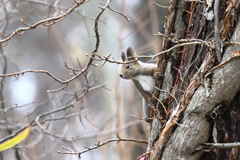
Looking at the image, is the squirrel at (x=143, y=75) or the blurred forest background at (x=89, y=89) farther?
the blurred forest background at (x=89, y=89)

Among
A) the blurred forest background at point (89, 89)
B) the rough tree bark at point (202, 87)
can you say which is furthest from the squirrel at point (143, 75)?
the rough tree bark at point (202, 87)

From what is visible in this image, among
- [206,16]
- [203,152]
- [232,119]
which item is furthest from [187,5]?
[203,152]

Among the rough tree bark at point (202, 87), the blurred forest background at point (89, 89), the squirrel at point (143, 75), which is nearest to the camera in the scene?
the rough tree bark at point (202, 87)

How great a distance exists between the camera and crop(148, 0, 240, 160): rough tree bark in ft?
5.42

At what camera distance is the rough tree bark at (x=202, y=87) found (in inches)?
65.1

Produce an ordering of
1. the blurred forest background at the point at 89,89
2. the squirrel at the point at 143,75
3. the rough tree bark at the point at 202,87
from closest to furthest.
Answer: the rough tree bark at the point at 202,87 < the squirrel at the point at 143,75 < the blurred forest background at the point at 89,89

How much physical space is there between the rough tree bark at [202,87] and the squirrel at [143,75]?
573mm

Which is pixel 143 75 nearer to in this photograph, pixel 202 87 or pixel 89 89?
pixel 89 89

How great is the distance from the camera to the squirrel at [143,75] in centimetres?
268

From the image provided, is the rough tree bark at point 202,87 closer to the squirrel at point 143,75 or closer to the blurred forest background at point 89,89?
the squirrel at point 143,75

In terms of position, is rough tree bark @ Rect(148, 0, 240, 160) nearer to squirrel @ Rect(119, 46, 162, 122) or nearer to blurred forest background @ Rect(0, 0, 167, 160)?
squirrel @ Rect(119, 46, 162, 122)

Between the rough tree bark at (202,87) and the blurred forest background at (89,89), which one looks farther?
the blurred forest background at (89,89)

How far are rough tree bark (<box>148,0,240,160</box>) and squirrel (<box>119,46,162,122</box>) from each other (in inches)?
22.6

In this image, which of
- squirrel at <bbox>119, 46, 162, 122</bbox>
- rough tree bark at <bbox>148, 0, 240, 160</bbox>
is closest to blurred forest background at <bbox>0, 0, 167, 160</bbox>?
squirrel at <bbox>119, 46, 162, 122</bbox>
